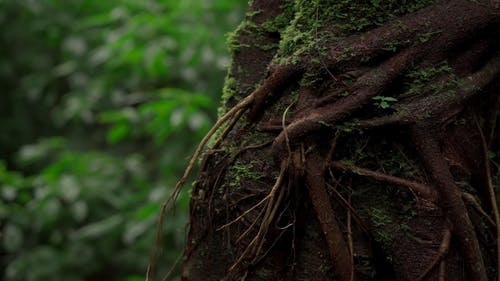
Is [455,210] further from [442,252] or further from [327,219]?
[327,219]

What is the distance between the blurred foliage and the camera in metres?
3.74

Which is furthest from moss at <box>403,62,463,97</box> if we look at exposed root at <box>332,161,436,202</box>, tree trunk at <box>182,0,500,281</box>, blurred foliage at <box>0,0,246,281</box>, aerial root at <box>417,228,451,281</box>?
blurred foliage at <box>0,0,246,281</box>

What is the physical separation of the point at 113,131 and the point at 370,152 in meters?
2.75

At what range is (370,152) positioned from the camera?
1.57m

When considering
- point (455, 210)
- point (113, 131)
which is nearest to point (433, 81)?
point (455, 210)

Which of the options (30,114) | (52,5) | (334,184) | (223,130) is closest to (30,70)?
(30,114)

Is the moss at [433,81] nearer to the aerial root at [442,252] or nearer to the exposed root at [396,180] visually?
the exposed root at [396,180]

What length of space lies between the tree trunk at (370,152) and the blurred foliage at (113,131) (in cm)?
171

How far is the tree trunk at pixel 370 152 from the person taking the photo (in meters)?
1.49

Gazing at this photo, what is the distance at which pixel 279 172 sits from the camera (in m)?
1.59

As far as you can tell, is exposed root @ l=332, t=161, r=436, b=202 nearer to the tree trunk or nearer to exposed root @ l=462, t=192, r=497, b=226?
the tree trunk

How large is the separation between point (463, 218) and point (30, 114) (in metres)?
5.77

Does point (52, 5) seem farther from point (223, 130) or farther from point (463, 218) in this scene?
point (463, 218)

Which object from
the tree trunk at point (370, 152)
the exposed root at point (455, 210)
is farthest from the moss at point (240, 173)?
the exposed root at point (455, 210)
